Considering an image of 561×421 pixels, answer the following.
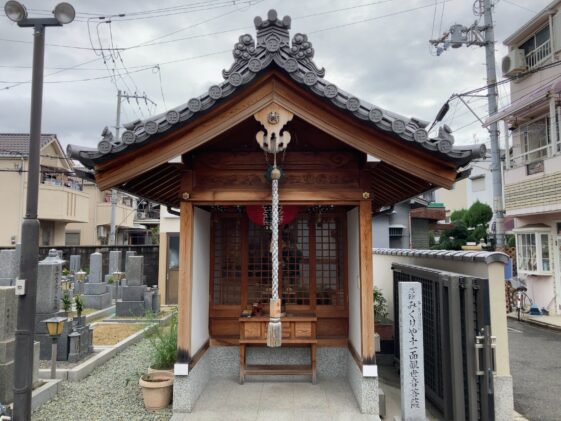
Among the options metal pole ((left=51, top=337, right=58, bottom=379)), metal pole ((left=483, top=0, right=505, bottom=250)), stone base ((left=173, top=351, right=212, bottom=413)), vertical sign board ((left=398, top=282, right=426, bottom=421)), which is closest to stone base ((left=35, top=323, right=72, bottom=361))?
metal pole ((left=51, top=337, right=58, bottom=379))

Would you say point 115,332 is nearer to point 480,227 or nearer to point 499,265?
point 499,265

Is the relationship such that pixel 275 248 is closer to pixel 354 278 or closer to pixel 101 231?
pixel 354 278

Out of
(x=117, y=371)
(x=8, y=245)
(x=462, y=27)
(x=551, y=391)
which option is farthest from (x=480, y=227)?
(x=8, y=245)

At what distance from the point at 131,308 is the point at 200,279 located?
9.31 metres

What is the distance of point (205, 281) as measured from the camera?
22.7 ft

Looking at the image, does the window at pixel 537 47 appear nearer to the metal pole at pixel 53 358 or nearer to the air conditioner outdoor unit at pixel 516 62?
the air conditioner outdoor unit at pixel 516 62

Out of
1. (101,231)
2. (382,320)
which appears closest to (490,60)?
(382,320)

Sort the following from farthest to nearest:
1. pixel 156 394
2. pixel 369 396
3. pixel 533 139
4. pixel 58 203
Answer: pixel 58 203
pixel 533 139
pixel 156 394
pixel 369 396

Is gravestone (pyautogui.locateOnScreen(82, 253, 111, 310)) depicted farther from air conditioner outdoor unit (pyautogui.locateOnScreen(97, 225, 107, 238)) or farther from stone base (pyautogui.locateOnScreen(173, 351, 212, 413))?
air conditioner outdoor unit (pyautogui.locateOnScreen(97, 225, 107, 238))

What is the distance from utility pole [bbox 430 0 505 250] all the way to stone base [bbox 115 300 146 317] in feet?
48.5

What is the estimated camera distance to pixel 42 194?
2427cm

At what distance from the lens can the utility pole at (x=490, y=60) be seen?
15.4m

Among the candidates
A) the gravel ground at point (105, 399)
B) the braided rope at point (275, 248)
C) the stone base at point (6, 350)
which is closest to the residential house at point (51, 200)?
the gravel ground at point (105, 399)

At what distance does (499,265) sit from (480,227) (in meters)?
20.6
